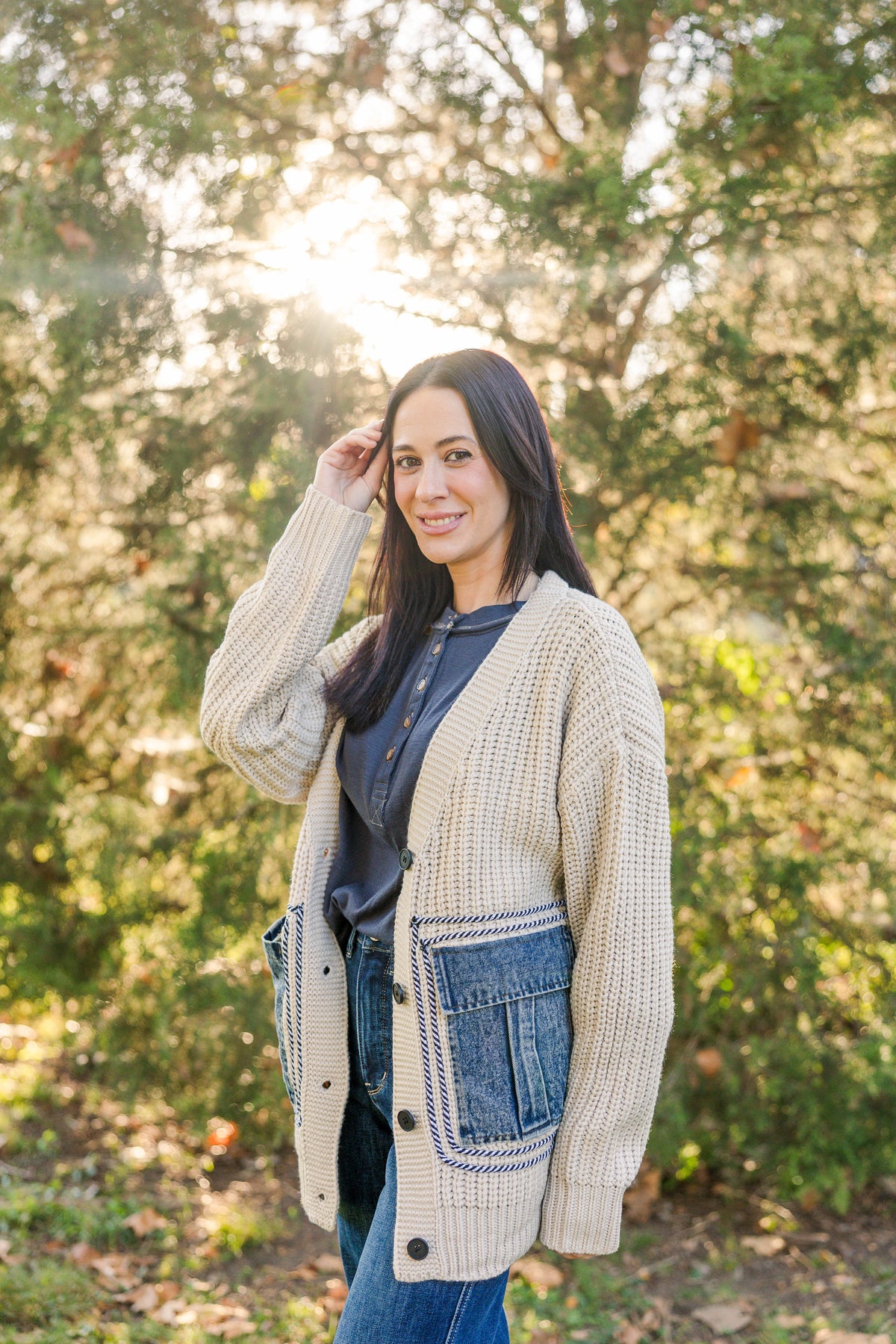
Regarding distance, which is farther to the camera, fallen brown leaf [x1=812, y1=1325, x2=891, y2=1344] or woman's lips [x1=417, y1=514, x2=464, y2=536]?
fallen brown leaf [x1=812, y1=1325, x2=891, y2=1344]

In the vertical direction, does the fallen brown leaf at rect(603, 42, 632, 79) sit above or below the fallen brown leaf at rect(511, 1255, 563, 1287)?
above

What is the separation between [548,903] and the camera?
1695 mm

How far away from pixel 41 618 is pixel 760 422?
100.0 inches

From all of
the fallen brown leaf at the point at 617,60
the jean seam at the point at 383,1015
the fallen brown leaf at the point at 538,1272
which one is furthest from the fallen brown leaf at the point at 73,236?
the fallen brown leaf at the point at 538,1272

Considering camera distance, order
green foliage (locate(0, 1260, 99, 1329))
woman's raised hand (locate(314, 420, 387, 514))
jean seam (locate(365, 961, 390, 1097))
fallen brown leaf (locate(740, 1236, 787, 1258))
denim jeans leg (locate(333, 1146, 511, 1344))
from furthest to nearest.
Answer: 1. fallen brown leaf (locate(740, 1236, 787, 1258))
2. green foliage (locate(0, 1260, 99, 1329))
3. woman's raised hand (locate(314, 420, 387, 514))
4. jean seam (locate(365, 961, 390, 1097))
5. denim jeans leg (locate(333, 1146, 511, 1344))

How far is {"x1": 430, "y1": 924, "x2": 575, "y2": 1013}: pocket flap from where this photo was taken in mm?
1575

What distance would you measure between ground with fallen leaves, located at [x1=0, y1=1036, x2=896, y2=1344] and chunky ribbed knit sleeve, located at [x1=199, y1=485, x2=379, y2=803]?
1742 millimetres

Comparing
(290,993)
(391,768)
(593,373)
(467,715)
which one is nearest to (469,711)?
(467,715)

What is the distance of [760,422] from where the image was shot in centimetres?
334

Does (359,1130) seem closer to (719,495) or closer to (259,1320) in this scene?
(259,1320)

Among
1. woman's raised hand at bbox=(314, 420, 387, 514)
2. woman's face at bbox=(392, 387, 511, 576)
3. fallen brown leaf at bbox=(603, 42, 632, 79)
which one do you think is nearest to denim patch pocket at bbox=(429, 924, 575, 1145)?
woman's face at bbox=(392, 387, 511, 576)

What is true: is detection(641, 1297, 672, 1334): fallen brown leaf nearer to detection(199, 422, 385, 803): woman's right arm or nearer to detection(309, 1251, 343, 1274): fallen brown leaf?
detection(309, 1251, 343, 1274): fallen brown leaf

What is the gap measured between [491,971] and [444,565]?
77 cm

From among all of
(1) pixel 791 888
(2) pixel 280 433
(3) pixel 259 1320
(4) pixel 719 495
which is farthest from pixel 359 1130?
(4) pixel 719 495
